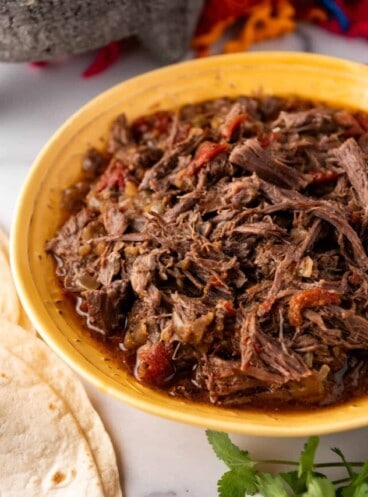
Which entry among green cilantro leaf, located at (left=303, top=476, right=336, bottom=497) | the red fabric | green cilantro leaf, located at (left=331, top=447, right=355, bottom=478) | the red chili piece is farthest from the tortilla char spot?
the red fabric

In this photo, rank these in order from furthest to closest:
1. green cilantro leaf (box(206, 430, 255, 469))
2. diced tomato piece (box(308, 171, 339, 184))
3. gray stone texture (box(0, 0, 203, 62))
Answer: gray stone texture (box(0, 0, 203, 62))
diced tomato piece (box(308, 171, 339, 184))
green cilantro leaf (box(206, 430, 255, 469))

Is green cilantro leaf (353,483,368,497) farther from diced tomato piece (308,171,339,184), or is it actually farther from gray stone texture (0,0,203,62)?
gray stone texture (0,0,203,62)

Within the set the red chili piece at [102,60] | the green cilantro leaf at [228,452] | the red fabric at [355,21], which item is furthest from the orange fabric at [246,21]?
the green cilantro leaf at [228,452]

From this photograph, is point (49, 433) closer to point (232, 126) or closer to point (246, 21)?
point (232, 126)

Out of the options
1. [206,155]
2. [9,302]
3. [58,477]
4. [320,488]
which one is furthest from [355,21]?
[58,477]

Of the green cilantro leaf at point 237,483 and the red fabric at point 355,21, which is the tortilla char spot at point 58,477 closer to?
the green cilantro leaf at point 237,483

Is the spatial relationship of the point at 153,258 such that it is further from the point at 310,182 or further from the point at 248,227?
the point at 310,182
